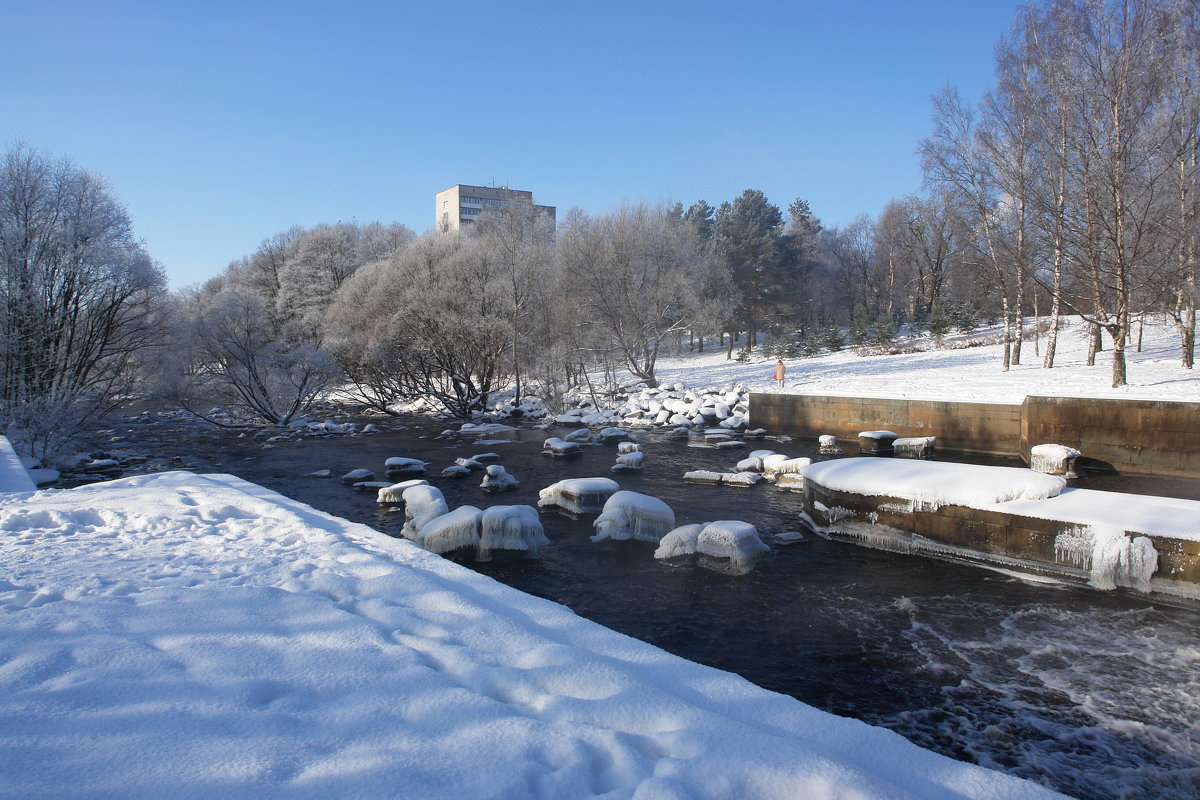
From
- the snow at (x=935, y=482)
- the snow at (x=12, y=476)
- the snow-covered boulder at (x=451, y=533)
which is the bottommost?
the snow-covered boulder at (x=451, y=533)

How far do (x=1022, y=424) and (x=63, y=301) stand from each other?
24.1 m

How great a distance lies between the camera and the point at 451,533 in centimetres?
839

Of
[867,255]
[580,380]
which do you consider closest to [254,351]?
[580,380]

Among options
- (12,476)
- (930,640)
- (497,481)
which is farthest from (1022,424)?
(12,476)

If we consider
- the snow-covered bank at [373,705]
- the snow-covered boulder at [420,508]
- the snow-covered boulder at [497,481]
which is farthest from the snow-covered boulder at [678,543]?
the snow-covered boulder at [497,481]

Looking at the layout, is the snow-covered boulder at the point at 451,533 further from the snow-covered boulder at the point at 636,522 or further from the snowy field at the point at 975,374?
the snowy field at the point at 975,374

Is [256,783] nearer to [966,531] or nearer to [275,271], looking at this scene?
[966,531]

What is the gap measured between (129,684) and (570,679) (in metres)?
2.05

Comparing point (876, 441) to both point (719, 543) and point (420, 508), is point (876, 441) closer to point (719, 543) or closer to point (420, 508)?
point (719, 543)

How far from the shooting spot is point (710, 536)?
26.7 ft

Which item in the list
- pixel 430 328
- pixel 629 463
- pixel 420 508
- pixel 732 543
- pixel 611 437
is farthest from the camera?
pixel 430 328

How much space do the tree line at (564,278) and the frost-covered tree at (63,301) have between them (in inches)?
2.0

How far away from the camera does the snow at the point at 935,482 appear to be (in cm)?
810

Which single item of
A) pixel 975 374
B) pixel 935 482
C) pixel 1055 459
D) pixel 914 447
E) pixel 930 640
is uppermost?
pixel 975 374
